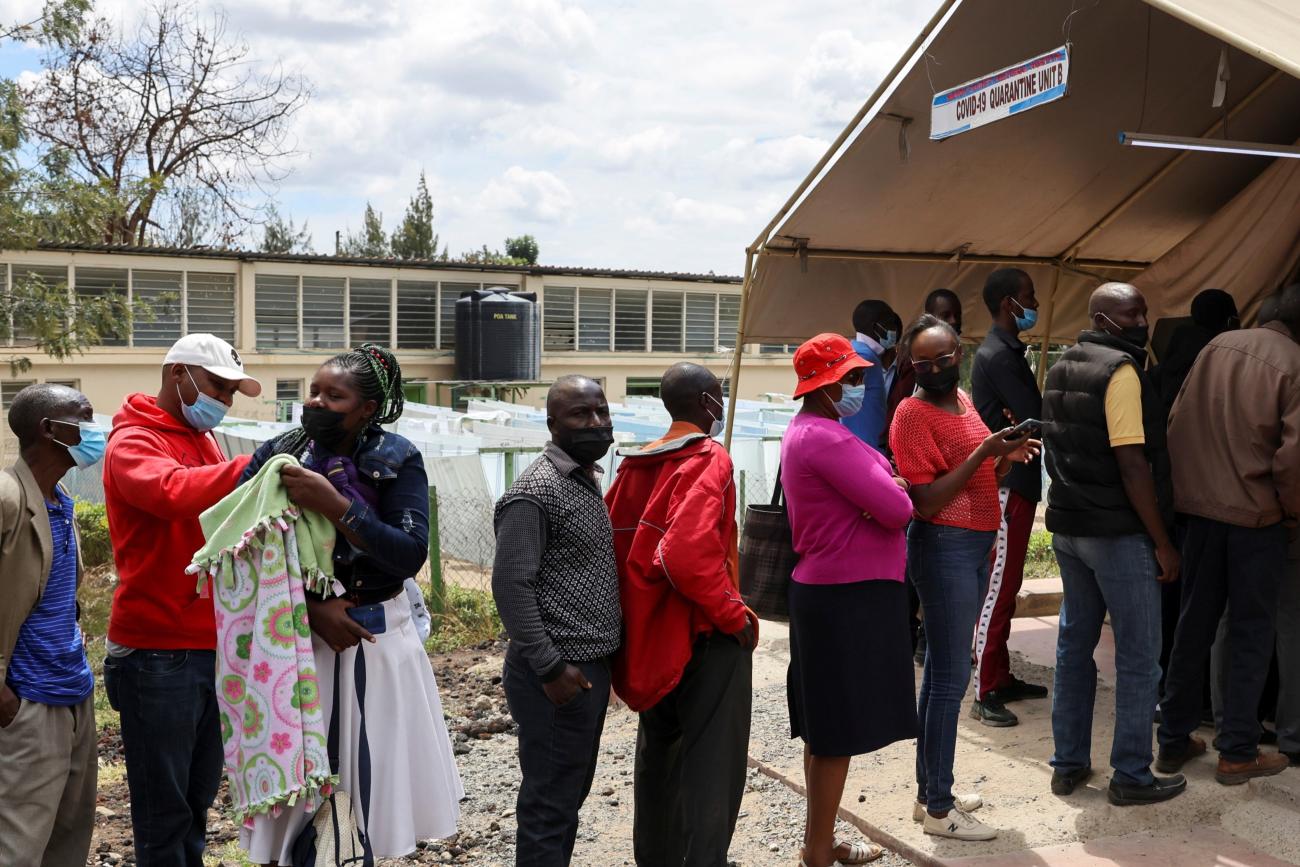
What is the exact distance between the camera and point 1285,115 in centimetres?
653

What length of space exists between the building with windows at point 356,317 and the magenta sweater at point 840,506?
56.3 feet

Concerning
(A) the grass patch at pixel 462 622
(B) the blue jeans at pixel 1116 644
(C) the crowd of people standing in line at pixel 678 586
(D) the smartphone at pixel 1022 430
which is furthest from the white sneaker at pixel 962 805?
(A) the grass patch at pixel 462 622

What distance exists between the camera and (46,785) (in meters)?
3.43

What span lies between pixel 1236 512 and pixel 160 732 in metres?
3.80

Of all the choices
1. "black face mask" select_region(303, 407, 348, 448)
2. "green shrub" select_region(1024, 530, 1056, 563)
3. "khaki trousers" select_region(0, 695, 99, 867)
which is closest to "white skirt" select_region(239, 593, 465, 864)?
"black face mask" select_region(303, 407, 348, 448)

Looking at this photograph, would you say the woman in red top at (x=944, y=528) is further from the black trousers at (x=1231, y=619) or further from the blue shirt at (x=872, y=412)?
the blue shirt at (x=872, y=412)

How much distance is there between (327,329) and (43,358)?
19.1 feet

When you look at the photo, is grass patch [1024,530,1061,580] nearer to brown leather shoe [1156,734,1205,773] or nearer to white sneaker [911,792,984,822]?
brown leather shoe [1156,734,1205,773]

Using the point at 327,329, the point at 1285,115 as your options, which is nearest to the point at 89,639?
the point at 1285,115

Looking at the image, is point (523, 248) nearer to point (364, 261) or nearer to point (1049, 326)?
point (364, 261)

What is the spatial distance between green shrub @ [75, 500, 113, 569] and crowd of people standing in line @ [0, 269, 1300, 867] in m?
9.51

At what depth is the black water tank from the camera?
86.8 feet

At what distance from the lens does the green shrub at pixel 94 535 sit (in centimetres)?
1235

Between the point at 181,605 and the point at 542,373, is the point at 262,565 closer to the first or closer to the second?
the point at 181,605
